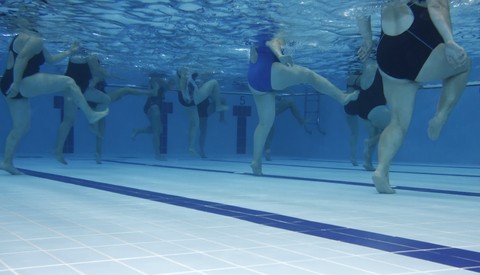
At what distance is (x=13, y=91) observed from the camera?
8898mm

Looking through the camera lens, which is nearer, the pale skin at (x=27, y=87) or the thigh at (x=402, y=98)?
the thigh at (x=402, y=98)

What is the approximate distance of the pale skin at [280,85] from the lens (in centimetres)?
869

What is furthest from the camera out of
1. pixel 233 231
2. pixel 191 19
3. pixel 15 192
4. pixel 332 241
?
pixel 191 19

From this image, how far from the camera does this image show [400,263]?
3113mm

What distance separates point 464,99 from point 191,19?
10873 mm

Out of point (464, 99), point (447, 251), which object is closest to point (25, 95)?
point (447, 251)

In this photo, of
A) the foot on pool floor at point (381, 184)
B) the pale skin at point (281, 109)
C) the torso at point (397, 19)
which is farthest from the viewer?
the pale skin at point (281, 109)

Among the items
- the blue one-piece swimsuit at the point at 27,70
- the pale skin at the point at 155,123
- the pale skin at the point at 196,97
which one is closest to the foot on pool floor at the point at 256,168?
the pale skin at the point at 196,97

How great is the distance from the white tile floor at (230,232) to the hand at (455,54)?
4.95 ft

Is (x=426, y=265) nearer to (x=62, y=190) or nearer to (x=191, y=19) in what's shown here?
(x=62, y=190)

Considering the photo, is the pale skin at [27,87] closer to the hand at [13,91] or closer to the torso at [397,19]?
the hand at [13,91]

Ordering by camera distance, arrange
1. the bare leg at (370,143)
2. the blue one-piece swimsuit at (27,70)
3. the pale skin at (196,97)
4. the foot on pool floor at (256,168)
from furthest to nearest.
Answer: the pale skin at (196,97) < the bare leg at (370,143) < the foot on pool floor at (256,168) < the blue one-piece swimsuit at (27,70)

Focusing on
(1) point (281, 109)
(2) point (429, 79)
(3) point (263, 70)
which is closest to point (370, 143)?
(3) point (263, 70)

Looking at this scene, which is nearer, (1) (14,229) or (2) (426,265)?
(2) (426,265)
